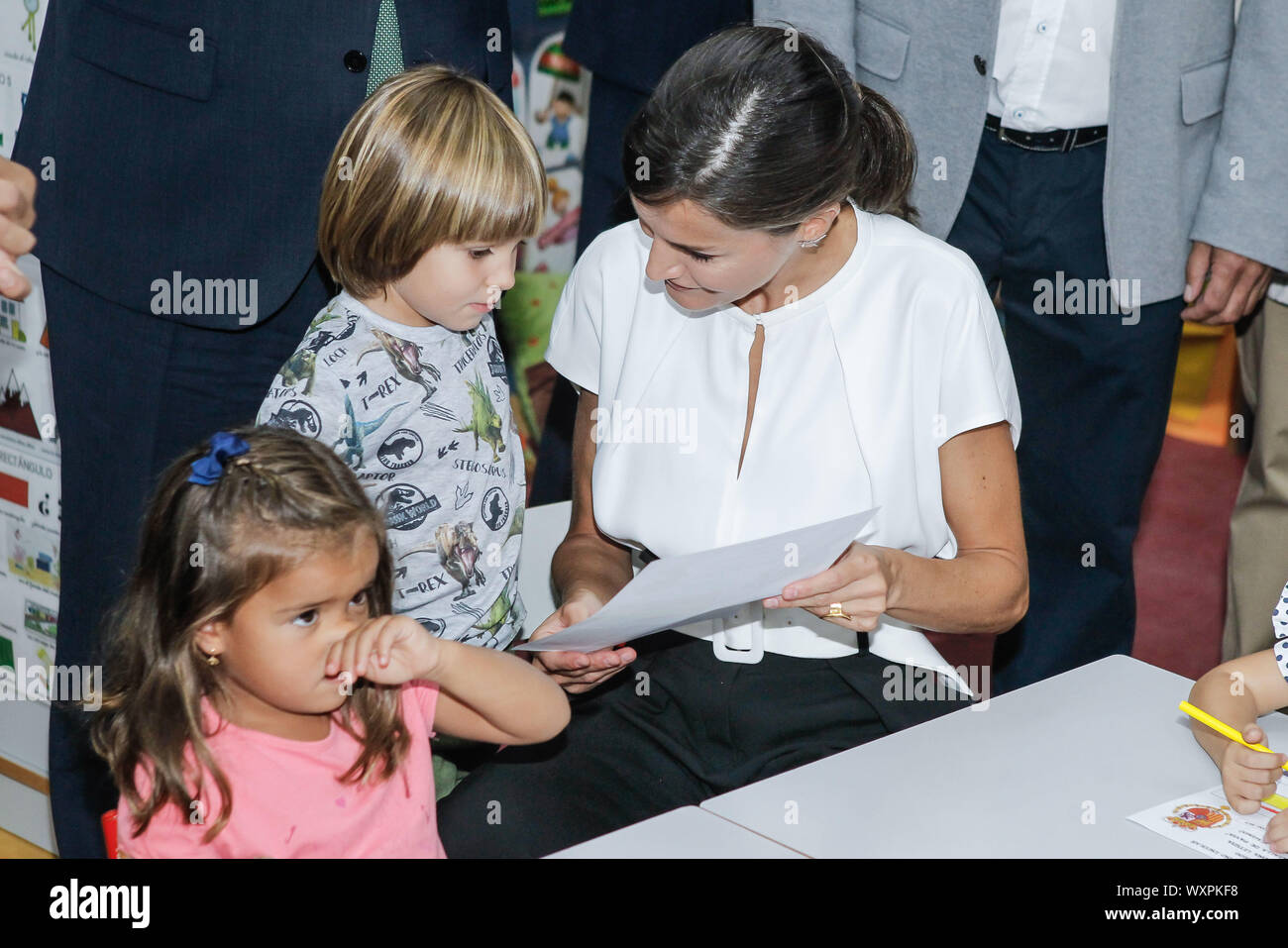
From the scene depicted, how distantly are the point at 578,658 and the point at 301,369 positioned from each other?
48 cm

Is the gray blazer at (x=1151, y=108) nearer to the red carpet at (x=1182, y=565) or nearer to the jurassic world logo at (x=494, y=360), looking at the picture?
the jurassic world logo at (x=494, y=360)

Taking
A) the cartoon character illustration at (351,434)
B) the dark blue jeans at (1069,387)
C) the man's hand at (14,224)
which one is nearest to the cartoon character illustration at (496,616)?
the cartoon character illustration at (351,434)

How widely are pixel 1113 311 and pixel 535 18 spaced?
4.56ft

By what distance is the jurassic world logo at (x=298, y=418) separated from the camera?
Result: 166cm

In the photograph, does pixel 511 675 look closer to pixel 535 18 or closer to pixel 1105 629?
pixel 1105 629

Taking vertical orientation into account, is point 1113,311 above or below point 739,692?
above

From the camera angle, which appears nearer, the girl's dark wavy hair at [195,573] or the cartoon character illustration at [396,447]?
the girl's dark wavy hair at [195,573]

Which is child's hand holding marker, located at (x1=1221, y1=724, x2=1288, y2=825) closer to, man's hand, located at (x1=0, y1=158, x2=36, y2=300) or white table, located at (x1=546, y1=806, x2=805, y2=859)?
white table, located at (x1=546, y1=806, x2=805, y2=859)

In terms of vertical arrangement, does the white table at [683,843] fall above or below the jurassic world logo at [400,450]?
below

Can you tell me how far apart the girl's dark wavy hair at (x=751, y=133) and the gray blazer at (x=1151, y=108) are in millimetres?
635

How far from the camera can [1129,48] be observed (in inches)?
90.4

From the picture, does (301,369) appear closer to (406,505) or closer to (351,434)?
(351,434)

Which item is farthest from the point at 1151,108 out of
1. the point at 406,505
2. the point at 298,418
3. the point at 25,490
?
the point at 25,490
